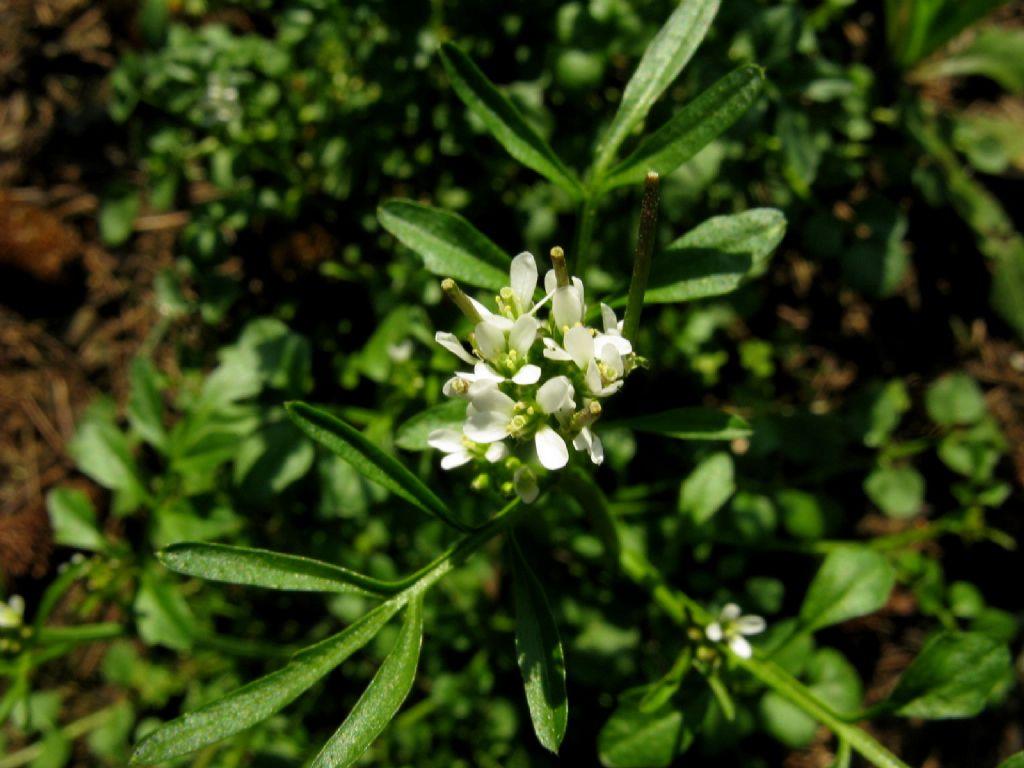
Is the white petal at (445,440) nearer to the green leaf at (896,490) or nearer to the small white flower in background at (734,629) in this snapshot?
the small white flower in background at (734,629)

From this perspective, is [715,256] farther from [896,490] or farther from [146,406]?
[146,406]

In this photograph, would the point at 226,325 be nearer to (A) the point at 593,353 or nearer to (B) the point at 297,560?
(B) the point at 297,560

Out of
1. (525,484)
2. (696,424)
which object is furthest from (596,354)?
(696,424)

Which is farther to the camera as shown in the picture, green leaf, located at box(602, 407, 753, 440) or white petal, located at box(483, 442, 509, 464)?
green leaf, located at box(602, 407, 753, 440)

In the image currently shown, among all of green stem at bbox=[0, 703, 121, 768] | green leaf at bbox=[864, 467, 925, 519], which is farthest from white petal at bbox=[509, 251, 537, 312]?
green stem at bbox=[0, 703, 121, 768]

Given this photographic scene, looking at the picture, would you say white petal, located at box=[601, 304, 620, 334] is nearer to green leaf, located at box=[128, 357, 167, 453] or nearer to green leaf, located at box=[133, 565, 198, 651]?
green leaf, located at box=[133, 565, 198, 651]

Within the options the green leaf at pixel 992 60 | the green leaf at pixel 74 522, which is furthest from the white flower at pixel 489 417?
A: the green leaf at pixel 992 60

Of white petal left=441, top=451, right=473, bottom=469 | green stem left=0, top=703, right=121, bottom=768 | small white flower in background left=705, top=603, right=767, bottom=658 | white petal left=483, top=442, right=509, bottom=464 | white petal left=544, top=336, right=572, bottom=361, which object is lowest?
green stem left=0, top=703, right=121, bottom=768
